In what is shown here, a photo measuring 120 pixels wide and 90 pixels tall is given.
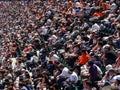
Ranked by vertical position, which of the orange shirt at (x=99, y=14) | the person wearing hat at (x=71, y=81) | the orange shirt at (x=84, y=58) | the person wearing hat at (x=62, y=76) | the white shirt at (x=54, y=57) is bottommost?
the person wearing hat at (x=71, y=81)

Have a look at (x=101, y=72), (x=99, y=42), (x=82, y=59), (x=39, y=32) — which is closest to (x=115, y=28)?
(x=99, y=42)

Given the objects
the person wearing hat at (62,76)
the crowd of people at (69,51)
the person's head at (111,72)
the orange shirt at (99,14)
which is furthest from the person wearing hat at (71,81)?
the orange shirt at (99,14)

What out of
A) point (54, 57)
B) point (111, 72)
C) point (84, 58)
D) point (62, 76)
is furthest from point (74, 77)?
point (54, 57)

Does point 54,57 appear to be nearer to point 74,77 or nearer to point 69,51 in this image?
point 69,51

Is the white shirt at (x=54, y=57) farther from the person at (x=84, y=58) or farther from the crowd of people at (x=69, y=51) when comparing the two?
the person at (x=84, y=58)

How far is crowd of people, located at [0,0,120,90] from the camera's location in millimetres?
14867

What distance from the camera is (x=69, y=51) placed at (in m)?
18.3

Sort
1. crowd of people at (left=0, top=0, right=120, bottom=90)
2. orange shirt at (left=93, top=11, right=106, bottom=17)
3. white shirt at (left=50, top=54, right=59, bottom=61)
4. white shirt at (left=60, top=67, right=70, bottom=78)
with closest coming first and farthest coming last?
crowd of people at (left=0, top=0, right=120, bottom=90) < white shirt at (left=60, top=67, right=70, bottom=78) < white shirt at (left=50, top=54, right=59, bottom=61) < orange shirt at (left=93, top=11, right=106, bottom=17)

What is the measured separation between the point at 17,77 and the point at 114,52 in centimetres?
631

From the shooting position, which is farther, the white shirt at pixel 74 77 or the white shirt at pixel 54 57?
the white shirt at pixel 54 57

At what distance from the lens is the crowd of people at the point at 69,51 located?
14.9m

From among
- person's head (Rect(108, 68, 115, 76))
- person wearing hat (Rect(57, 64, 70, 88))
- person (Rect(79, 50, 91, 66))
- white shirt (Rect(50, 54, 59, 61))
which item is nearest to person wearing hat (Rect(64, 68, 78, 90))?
person wearing hat (Rect(57, 64, 70, 88))

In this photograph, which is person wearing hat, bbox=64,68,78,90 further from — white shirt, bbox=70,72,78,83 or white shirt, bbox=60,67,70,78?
white shirt, bbox=60,67,70,78

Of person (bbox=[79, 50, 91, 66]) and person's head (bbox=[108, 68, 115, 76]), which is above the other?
person (bbox=[79, 50, 91, 66])
